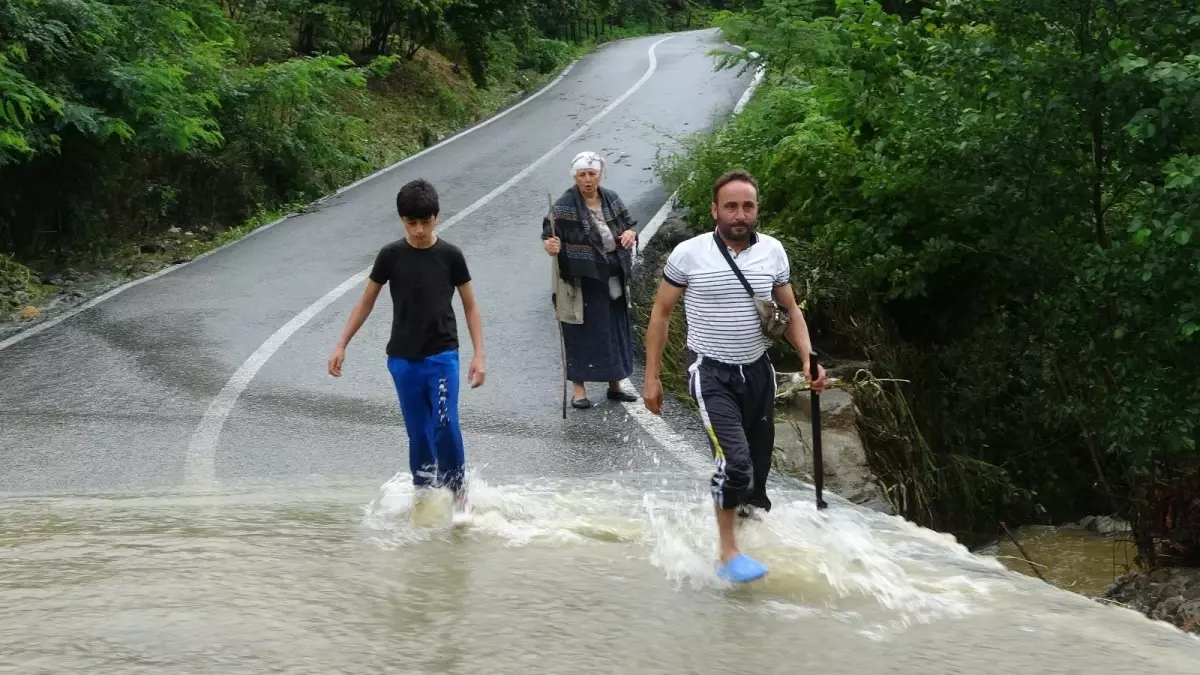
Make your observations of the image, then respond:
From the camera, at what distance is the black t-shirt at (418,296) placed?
5.97 metres

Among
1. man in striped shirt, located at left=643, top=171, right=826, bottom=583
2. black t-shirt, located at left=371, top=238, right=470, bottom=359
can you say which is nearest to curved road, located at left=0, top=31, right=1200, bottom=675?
man in striped shirt, located at left=643, top=171, right=826, bottom=583

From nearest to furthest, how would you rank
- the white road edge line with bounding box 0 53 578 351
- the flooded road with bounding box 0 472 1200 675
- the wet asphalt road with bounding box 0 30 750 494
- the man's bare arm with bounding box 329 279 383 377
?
the flooded road with bounding box 0 472 1200 675
the man's bare arm with bounding box 329 279 383 377
the wet asphalt road with bounding box 0 30 750 494
the white road edge line with bounding box 0 53 578 351

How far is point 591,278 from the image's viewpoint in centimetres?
839

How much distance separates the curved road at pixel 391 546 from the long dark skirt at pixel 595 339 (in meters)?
0.29

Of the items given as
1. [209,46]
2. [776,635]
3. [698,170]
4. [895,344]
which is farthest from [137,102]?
[776,635]

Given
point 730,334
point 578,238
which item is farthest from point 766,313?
point 578,238

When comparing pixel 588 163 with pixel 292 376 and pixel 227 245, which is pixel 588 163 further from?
pixel 227 245

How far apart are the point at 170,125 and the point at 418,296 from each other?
914 centimetres

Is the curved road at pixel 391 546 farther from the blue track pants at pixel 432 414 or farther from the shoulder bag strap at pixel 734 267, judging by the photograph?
the shoulder bag strap at pixel 734 267

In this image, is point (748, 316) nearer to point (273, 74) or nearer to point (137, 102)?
point (137, 102)

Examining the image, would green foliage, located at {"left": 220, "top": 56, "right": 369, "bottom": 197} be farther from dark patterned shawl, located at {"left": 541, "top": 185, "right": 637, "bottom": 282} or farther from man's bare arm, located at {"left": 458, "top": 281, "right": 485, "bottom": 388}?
man's bare arm, located at {"left": 458, "top": 281, "right": 485, "bottom": 388}

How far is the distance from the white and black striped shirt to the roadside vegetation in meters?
8.70

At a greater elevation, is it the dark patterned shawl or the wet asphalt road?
the dark patterned shawl

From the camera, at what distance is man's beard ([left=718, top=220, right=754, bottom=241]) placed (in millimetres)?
5246
